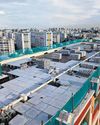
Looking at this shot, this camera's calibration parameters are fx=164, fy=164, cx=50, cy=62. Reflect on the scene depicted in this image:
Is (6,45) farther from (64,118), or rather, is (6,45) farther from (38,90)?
(64,118)

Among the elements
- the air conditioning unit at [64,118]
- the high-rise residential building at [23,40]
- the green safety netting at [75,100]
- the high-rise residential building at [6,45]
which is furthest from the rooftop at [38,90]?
the high-rise residential building at [23,40]

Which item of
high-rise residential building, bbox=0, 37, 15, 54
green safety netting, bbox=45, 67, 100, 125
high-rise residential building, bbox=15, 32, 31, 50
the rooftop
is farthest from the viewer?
high-rise residential building, bbox=15, 32, 31, 50

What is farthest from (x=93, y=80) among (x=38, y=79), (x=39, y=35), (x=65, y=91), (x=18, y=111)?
(x=39, y=35)

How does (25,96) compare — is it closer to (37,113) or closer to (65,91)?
(37,113)

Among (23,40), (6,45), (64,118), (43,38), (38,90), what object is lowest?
(6,45)

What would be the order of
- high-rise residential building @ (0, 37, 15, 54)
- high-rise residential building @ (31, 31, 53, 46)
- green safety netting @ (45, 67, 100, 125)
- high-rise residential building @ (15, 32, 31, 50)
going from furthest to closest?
1. high-rise residential building @ (31, 31, 53, 46)
2. high-rise residential building @ (15, 32, 31, 50)
3. high-rise residential building @ (0, 37, 15, 54)
4. green safety netting @ (45, 67, 100, 125)

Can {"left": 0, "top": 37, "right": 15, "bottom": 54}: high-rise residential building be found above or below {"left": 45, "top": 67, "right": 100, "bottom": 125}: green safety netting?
below

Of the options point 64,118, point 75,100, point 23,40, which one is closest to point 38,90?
point 75,100

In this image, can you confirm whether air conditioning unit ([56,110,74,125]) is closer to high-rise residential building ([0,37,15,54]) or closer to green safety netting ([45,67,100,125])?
green safety netting ([45,67,100,125])

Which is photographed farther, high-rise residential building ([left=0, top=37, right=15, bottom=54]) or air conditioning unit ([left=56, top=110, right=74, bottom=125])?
high-rise residential building ([left=0, top=37, right=15, bottom=54])

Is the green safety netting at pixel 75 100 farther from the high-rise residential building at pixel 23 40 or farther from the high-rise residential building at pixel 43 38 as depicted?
the high-rise residential building at pixel 43 38

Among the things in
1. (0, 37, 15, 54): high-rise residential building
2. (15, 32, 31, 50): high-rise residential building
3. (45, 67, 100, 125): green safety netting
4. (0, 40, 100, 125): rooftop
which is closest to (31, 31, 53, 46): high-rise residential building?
(15, 32, 31, 50): high-rise residential building
